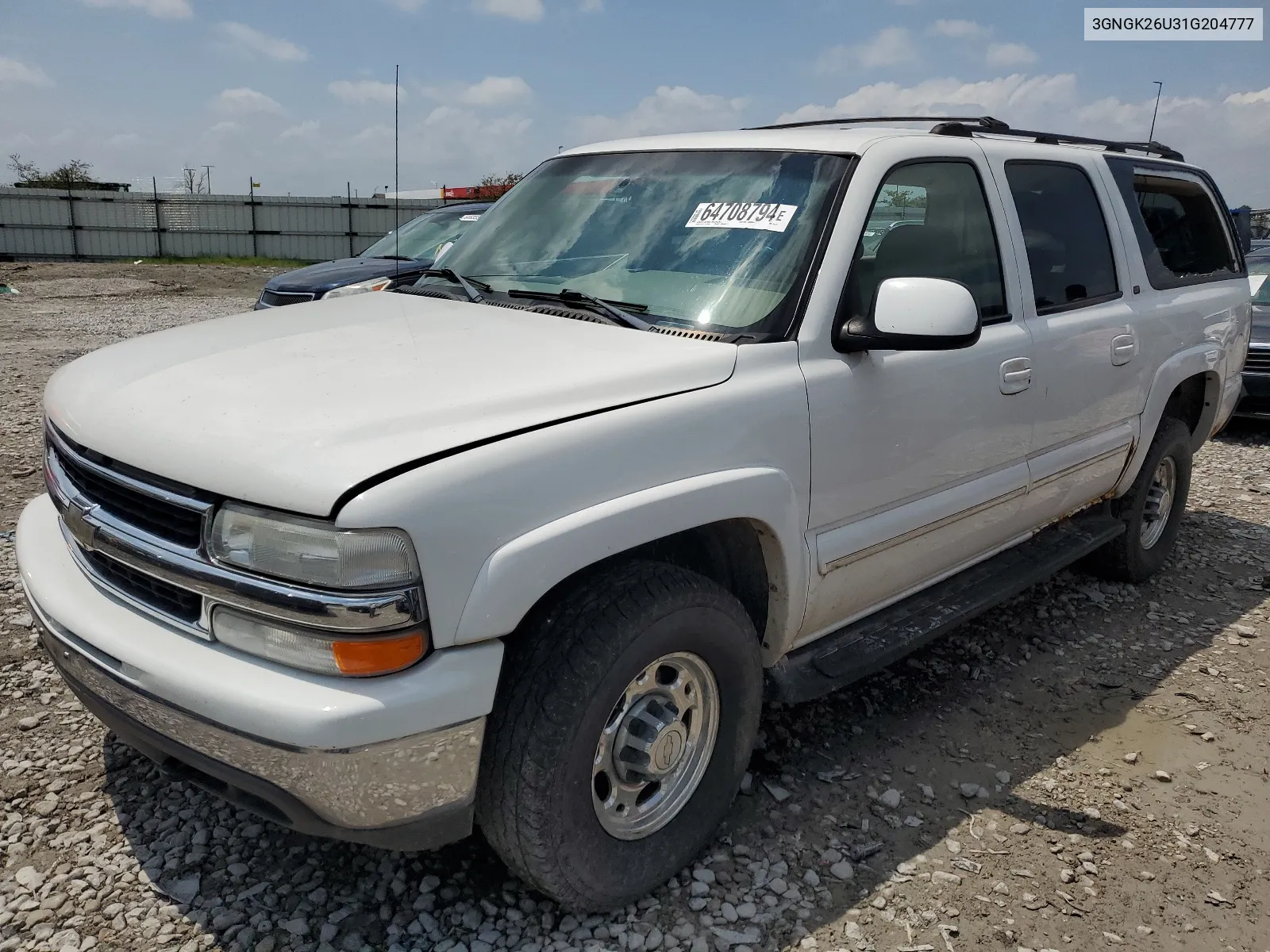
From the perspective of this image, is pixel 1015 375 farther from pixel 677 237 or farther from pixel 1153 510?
pixel 1153 510

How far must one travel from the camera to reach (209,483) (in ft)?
6.55

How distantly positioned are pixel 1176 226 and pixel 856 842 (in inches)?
135

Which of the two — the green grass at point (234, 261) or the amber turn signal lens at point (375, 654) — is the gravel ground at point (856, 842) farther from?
the green grass at point (234, 261)

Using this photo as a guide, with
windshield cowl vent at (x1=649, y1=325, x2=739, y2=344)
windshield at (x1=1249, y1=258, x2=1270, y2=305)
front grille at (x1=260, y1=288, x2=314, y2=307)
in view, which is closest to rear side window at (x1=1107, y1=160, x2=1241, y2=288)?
windshield cowl vent at (x1=649, y1=325, x2=739, y2=344)

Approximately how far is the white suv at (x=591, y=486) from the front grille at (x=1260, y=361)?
548 cm

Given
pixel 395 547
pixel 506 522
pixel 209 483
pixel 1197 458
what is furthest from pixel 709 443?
pixel 1197 458

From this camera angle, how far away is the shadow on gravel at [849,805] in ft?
8.33

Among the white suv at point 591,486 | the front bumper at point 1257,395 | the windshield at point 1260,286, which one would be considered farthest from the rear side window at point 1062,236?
the windshield at point 1260,286

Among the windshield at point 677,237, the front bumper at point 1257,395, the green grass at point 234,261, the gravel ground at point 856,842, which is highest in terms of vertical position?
the windshield at point 677,237

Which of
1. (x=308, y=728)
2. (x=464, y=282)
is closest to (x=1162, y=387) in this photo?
(x=464, y=282)

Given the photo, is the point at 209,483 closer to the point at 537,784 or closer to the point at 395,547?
the point at 395,547

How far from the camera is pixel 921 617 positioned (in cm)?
331

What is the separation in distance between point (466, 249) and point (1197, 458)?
22.0ft

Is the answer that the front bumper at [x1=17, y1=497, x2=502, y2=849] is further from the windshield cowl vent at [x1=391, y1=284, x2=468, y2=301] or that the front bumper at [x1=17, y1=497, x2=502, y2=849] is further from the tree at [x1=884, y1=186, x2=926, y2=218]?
the tree at [x1=884, y1=186, x2=926, y2=218]
